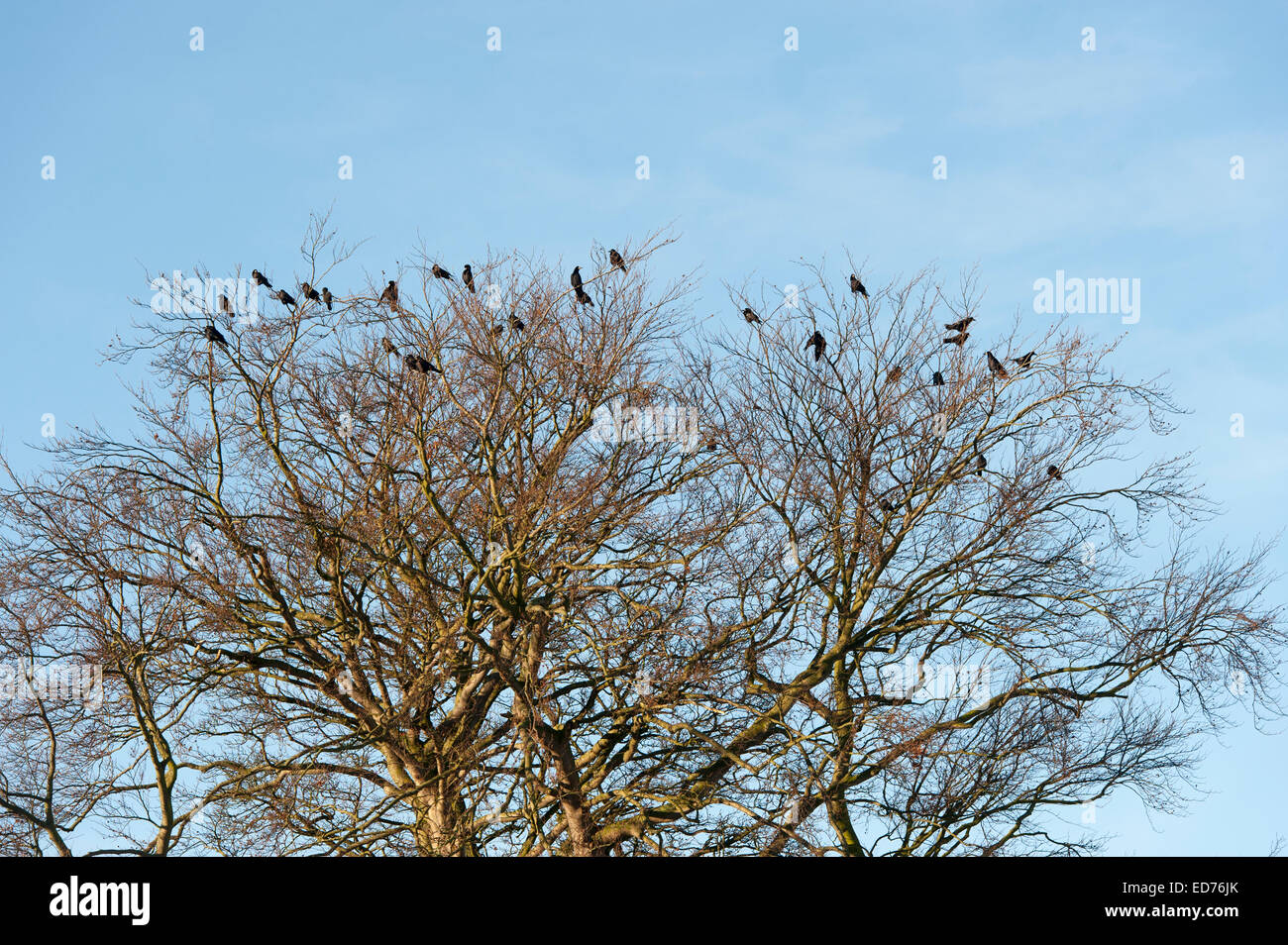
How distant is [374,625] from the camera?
40.1 ft

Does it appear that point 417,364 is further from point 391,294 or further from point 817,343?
point 817,343

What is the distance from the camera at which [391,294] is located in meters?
11.9

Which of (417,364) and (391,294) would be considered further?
(391,294)

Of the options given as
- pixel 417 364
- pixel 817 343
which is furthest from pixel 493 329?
pixel 817 343

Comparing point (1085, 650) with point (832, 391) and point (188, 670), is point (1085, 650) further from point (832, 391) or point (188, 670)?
point (188, 670)

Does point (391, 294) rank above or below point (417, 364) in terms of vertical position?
above

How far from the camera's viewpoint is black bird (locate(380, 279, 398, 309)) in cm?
1177

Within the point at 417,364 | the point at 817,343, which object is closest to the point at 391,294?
the point at 417,364

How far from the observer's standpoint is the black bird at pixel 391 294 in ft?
38.6

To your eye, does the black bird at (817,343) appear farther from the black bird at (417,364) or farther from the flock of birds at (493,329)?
the black bird at (417,364)

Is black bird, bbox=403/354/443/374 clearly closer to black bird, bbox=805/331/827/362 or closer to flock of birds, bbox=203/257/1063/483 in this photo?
flock of birds, bbox=203/257/1063/483

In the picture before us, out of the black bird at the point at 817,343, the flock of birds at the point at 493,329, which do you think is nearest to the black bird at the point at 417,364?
the flock of birds at the point at 493,329
